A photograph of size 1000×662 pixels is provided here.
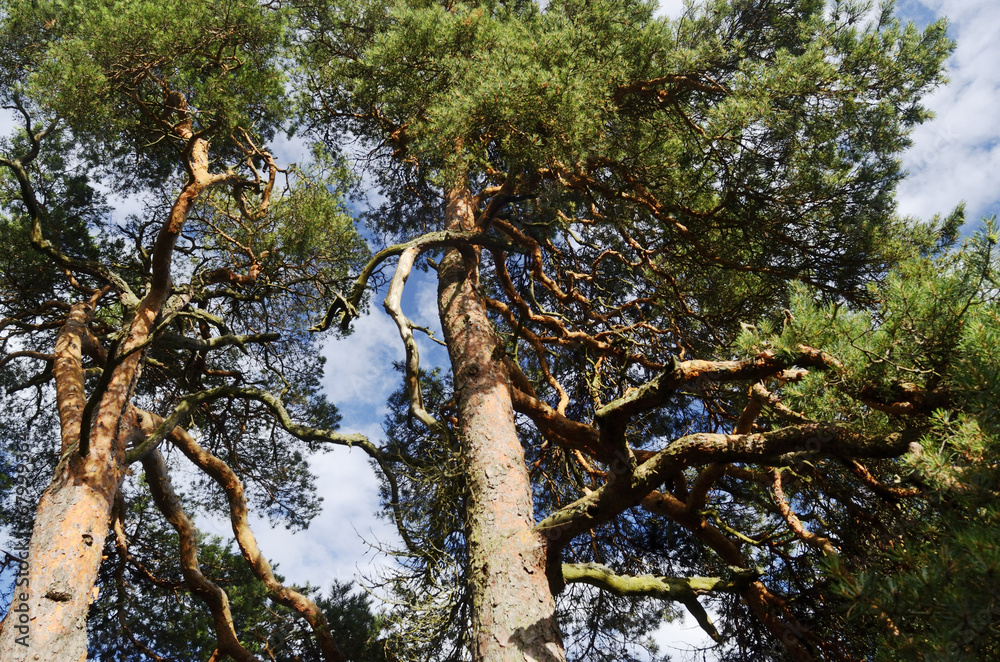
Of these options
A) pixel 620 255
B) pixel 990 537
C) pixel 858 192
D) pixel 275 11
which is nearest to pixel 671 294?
pixel 620 255

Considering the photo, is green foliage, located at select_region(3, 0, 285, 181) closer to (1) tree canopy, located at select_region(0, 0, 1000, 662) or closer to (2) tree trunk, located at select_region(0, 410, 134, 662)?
(1) tree canopy, located at select_region(0, 0, 1000, 662)

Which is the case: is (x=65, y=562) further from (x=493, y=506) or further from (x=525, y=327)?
(x=525, y=327)

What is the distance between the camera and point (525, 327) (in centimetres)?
686

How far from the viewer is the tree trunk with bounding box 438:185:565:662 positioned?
3.97m

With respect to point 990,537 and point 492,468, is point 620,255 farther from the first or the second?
point 990,537

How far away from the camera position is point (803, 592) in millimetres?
5516

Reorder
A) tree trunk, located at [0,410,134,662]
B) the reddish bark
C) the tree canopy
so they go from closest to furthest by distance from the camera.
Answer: the tree canopy, tree trunk, located at [0,410,134,662], the reddish bark

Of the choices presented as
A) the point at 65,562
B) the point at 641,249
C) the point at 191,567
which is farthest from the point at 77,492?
the point at 641,249

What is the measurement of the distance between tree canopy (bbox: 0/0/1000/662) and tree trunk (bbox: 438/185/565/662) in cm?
3

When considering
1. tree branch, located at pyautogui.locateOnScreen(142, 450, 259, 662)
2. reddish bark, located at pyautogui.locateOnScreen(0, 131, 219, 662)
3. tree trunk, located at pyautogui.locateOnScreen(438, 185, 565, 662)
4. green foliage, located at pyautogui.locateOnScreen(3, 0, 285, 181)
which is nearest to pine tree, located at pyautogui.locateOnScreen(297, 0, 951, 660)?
tree trunk, located at pyautogui.locateOnScreen(438, 185, 565, 662)

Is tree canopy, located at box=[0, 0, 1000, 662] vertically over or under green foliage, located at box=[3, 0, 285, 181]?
under

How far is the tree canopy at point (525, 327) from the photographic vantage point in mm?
3412

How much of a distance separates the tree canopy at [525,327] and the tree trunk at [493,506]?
3cm

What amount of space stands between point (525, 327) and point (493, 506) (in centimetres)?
261
